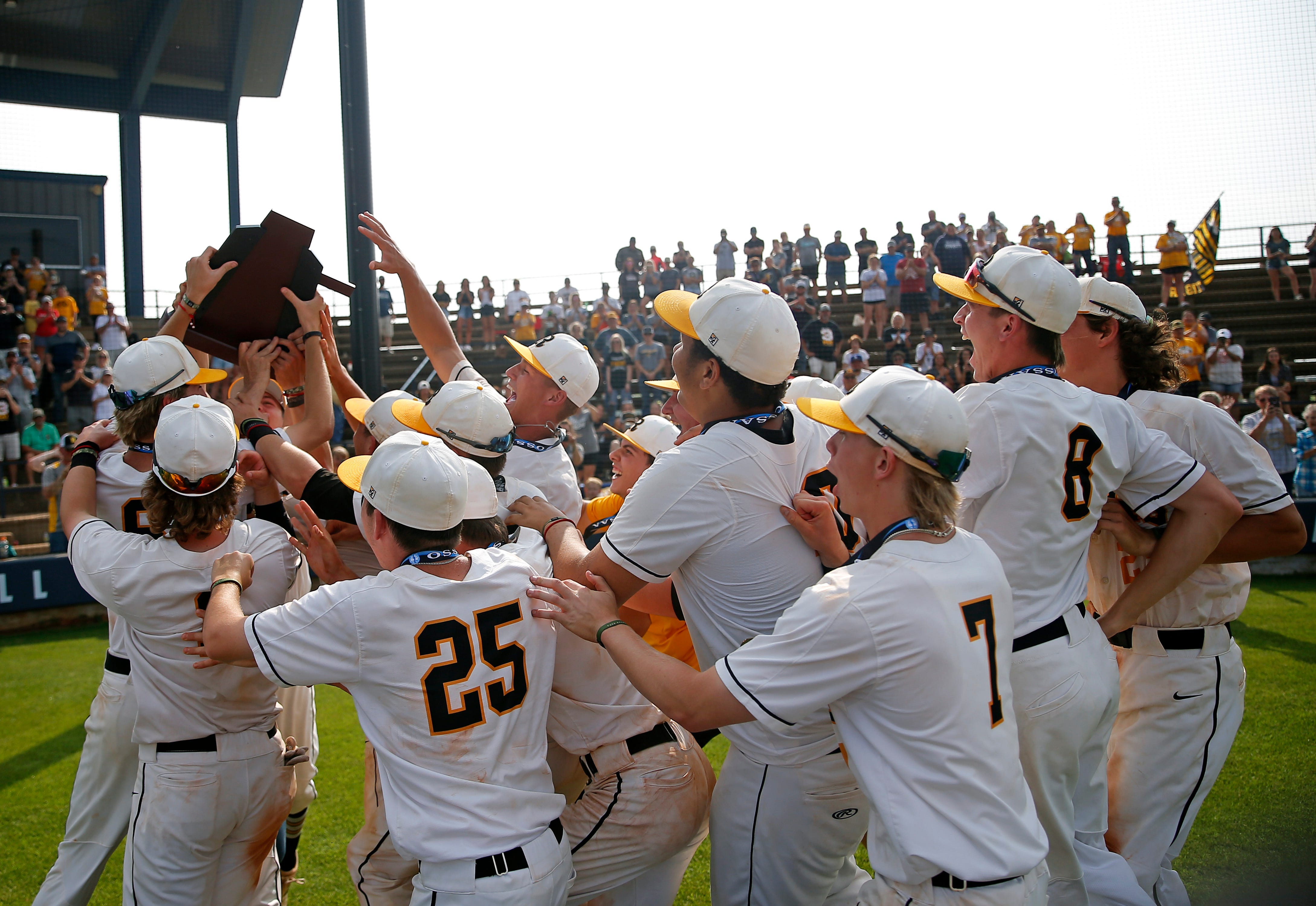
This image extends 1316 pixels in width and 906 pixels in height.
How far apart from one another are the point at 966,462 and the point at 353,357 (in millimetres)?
Answer: 4598

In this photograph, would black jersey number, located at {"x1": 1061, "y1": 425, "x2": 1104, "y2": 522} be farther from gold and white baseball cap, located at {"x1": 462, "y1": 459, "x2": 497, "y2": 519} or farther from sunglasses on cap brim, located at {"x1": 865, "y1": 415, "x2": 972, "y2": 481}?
Answer: gold and white baseball cap, located at {"x1": 462, "y1": 459, "x2": 497, "y2": 519}

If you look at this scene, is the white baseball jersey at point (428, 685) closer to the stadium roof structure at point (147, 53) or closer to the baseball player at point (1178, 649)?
the baseball player at point (1178, 649)

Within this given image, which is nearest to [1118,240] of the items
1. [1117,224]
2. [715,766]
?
[1117,224]

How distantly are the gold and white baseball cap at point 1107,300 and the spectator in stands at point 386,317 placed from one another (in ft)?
57.1

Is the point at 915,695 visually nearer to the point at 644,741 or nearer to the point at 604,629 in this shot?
the point at 604,629

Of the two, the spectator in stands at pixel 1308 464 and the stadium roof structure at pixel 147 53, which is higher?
the stadium roof structure at pixel 147 53

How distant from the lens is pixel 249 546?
127 inches

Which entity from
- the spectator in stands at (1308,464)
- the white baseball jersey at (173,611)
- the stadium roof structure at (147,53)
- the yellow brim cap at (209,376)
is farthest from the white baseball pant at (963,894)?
the stadium roof structure at (147,53)

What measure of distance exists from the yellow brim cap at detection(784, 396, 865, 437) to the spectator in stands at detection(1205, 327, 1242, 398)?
51.9ft

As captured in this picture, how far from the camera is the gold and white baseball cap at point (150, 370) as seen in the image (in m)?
3.59

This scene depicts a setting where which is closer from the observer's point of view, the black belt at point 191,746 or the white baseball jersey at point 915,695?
the white baseball jersey at point 915,695

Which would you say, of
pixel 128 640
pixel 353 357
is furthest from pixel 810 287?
pixel 128 640

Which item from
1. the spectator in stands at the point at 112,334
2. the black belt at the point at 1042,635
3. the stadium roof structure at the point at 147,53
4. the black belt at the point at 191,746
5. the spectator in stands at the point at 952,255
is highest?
the stadium roof structure at the point at 147,53

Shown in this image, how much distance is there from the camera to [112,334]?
57.4 feet
